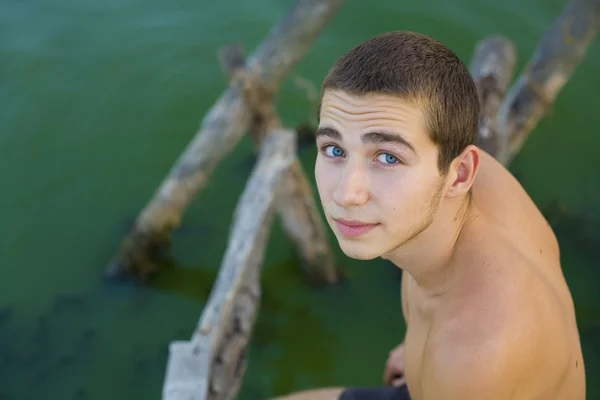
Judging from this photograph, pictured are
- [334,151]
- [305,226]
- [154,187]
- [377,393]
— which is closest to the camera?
[334,151]

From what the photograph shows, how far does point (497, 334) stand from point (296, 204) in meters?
2.30

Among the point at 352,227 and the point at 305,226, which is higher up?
the point at 305,226

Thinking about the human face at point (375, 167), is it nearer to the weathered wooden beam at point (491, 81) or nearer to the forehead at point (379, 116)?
the forehead at point (379, 116)

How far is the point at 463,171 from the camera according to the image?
1908mm

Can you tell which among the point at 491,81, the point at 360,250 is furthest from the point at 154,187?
the point at 360,250

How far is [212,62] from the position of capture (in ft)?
20.7

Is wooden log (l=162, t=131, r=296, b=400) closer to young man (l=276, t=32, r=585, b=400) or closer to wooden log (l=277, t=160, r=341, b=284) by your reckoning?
wooden log (l=277, t=160, r=341, b=284)

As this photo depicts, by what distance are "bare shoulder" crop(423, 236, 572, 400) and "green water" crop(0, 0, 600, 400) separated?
2.46 meters

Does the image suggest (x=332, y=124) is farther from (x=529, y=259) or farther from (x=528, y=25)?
(x=528, y=25)

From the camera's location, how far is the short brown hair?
1690 millimetres

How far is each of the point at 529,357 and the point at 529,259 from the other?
Answer: 1.31 ft

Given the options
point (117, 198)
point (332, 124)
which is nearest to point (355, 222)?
point (332, 124)

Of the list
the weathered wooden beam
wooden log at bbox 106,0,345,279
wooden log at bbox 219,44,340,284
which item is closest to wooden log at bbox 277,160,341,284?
wooden log at bbox 219,44,340,284

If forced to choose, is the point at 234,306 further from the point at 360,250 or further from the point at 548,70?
the point at 548,70
